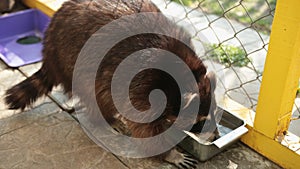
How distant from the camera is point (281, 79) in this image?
205 cm

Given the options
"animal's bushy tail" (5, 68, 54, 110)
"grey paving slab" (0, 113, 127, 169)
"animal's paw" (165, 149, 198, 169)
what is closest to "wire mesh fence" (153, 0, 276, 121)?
"animal's paw" (165, 149, 198, 169)

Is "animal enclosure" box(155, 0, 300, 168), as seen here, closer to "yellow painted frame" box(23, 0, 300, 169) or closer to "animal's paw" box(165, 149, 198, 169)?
"yellow painted frame" box(23, 0, 300, 169)

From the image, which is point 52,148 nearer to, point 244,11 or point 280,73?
point 280,73

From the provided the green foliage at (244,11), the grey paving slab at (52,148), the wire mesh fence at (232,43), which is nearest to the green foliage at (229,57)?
the wire mesh fence at (232,43)

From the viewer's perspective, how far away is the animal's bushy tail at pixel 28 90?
2523mm

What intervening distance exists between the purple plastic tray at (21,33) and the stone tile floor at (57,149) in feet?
2.26

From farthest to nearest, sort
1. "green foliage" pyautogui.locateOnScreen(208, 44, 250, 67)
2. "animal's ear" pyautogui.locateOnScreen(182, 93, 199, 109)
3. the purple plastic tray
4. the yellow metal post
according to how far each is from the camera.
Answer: the purple plastic tray
"green foliage" pyautogui.locateOnScreen(208, 44, 250, 67)
"animal's ear" pyautogui.locateOnScreen(182, 93, 199, 109)
the yellow metal post

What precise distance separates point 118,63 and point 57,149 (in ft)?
2.02

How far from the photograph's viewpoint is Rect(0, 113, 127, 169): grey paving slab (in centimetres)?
224

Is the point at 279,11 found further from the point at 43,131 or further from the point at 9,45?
the point at 9,45

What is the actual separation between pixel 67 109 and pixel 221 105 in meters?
0.97

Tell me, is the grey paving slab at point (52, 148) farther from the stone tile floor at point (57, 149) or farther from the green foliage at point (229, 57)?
the green foliage at point (229, 57)

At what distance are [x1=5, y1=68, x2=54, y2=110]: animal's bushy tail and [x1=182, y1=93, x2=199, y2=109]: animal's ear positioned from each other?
0.89 meters

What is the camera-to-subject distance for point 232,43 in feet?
11.2
